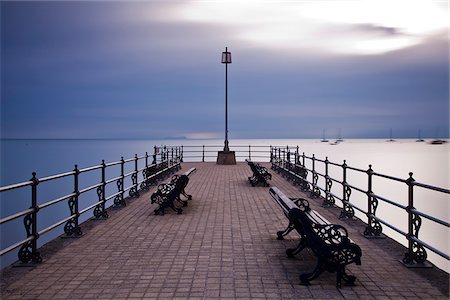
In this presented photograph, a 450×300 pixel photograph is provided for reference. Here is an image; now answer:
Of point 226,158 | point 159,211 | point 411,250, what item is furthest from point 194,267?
point 226,158

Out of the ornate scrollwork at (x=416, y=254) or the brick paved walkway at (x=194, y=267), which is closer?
the brick paved walkway at (x=194, y=267)

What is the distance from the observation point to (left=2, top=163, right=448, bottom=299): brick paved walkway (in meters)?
4.73

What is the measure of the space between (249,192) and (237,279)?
851cm

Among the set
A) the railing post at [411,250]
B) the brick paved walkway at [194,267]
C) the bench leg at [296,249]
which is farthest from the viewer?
the bench leg at [296,249]

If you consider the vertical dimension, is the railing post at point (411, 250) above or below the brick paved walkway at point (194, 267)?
above

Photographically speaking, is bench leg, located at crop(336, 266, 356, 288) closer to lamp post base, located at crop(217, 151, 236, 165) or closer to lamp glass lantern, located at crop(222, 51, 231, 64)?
lamp post base, located at crop(217, 151, 236, 165)

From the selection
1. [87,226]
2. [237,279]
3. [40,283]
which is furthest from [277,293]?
[87,226]

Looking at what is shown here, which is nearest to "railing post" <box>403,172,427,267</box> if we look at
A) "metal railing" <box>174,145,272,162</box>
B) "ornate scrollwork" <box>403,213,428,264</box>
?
"ornate scrollwork" <box>403,213,428,264</box>

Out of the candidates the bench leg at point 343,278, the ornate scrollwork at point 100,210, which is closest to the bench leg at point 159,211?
the ornate scrollwork at point 100,210

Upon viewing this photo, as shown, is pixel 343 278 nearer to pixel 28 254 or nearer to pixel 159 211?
pixel 28 254

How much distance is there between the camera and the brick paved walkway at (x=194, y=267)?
4.73 metres

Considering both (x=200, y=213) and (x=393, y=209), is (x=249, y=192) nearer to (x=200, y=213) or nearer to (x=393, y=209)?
(x=200, y=213)

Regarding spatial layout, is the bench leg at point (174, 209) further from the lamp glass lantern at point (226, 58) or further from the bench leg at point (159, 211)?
the lamp glass lantern at point (226, 58)

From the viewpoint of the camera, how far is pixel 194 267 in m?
5.61
